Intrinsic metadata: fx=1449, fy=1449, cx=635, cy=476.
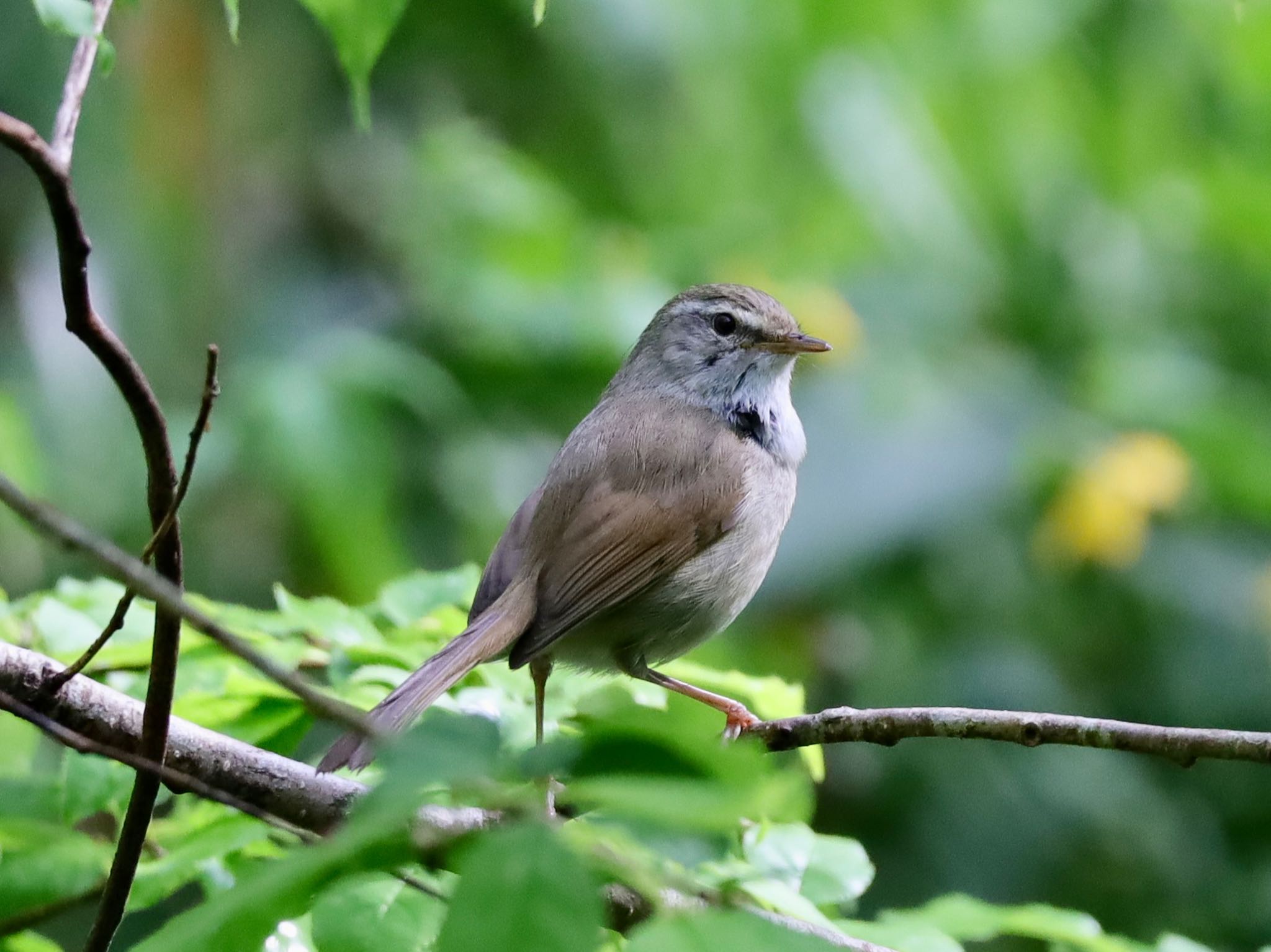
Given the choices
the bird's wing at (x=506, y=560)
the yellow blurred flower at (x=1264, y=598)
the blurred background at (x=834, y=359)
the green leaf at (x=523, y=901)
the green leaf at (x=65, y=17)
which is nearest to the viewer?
the green leaf at (x=523, y=901)

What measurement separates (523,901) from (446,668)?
163 centimetres

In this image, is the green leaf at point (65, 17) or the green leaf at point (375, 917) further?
the green leaf at point (375, 917)

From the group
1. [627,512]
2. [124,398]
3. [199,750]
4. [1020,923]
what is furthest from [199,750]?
[627,512]

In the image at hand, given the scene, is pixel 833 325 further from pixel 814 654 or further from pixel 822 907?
pixel 822 907

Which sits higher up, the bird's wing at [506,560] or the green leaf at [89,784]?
the bird's wing at [506,560]

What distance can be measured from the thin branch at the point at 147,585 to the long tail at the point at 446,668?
0.50 m

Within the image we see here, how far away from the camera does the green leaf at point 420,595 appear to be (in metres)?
3.10

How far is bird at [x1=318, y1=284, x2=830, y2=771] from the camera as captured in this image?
3.52 meters

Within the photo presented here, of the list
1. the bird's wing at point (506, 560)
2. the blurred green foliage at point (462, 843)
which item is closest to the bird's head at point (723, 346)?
the bird's wing at point (506, 560)

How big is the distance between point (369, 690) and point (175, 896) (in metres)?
2.91

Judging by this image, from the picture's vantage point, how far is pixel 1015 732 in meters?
2.14

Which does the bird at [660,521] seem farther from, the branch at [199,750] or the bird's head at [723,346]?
the branch at [199,750]

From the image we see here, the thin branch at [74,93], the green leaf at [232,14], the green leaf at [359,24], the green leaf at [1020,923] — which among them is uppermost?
the green leaf at [359,24]

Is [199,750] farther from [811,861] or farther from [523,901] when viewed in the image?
[523,901]
